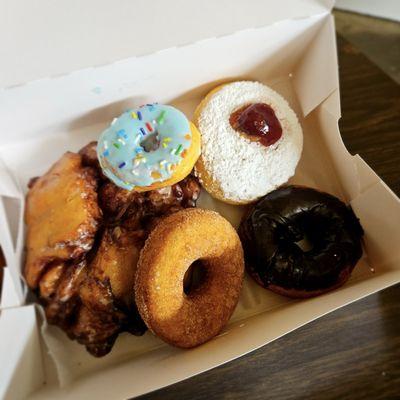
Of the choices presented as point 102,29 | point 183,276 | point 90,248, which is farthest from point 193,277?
point 102,29

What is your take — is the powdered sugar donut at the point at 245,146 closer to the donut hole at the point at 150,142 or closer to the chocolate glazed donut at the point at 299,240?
the chocolate glazed donut at the point at 299,240

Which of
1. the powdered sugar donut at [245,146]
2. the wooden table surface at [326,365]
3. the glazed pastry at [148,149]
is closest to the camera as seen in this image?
the wooden table surface at [326,365]

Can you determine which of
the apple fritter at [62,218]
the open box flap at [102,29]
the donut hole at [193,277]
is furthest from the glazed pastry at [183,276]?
the open box flap at [102,29]

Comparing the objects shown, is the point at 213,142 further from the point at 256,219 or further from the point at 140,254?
the point at 140,254

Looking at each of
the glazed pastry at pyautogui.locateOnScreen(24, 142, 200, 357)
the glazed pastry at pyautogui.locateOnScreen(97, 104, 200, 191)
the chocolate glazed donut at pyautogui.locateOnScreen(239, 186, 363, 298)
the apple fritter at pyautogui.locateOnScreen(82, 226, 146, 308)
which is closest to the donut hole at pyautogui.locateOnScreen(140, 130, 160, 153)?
the glazed pastry at pyautogui.locateOnScreen(97, 104, 200, 191)

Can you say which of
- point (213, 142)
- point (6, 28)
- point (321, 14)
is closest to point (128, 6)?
point (6, 28)
